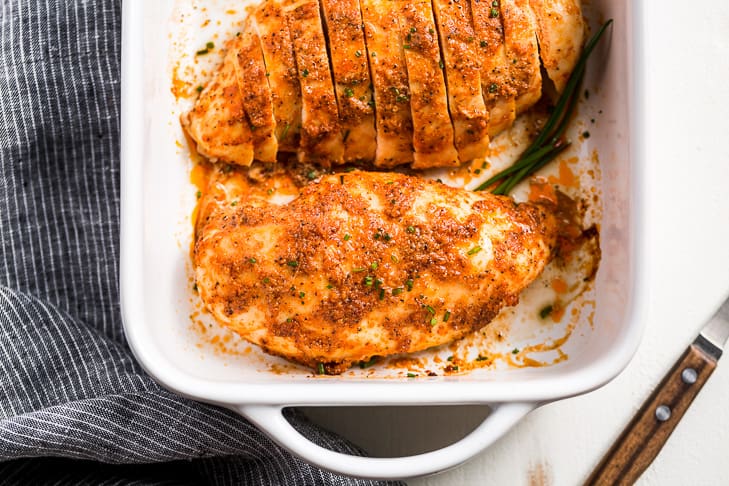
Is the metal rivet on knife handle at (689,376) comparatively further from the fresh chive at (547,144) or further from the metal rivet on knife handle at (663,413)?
the fresh chive at (547,144)

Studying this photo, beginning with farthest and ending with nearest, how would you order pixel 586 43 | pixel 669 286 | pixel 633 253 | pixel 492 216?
1. pixel 669 286
2. pixel 586 43
3. pixel 492 216
4. pixel 633 253

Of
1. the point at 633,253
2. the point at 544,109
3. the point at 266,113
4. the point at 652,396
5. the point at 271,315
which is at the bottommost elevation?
the point at 271,315

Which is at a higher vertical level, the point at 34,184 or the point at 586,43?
the point at 586,43

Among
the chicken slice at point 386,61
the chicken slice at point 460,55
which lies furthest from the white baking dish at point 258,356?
the chicken slice at point 386,61

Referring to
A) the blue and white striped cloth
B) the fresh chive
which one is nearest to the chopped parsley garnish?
the fresh chive

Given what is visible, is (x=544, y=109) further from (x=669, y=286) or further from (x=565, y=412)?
(x=565, y=412)

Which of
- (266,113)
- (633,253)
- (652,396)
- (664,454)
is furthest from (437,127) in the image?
(664,454)
